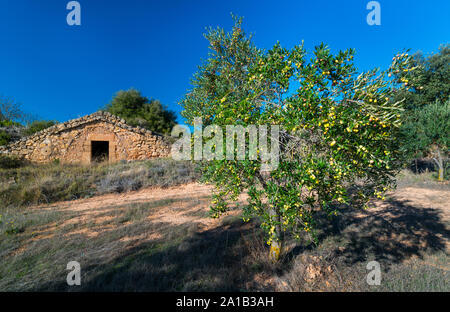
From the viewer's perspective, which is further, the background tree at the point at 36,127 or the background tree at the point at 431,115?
the background tree at the point at 36,127

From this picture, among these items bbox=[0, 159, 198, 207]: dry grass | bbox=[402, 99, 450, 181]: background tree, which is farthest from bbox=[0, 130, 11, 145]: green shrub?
bbox=[402, 99, 450, 181]: background tree

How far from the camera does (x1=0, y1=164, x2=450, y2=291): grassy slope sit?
3199 mm

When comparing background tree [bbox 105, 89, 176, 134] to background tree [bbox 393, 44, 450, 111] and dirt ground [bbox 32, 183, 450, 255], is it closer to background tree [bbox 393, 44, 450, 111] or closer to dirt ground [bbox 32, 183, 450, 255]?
dirt ground [bbox 32, 183, 450, 255]

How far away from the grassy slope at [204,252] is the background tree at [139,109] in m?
19.1

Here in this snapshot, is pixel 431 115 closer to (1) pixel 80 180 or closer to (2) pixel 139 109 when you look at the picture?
(1) pixel 80 180

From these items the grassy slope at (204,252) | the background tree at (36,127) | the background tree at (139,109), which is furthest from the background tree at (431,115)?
the background tree at (36,127)

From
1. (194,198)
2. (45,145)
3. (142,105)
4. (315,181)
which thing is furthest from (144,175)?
(142,105)

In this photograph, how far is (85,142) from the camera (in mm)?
13367

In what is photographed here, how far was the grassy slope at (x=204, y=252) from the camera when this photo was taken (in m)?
3.20

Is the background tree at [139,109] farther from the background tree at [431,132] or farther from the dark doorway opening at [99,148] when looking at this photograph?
the background tree at [431,132]

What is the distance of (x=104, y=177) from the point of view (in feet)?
34.9

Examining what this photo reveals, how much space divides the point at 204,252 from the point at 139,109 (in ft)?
83.4

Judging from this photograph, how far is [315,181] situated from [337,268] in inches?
100
